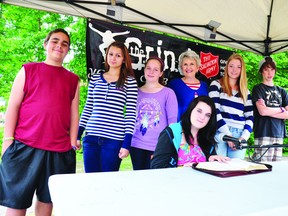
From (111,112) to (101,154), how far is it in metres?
0.35

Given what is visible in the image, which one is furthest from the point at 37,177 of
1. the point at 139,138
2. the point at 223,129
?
the point at 223,129

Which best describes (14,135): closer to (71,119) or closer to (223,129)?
(71,119)

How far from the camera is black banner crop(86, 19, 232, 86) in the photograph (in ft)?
9.58

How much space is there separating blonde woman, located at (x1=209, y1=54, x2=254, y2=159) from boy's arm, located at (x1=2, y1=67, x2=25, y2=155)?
70.2 inches

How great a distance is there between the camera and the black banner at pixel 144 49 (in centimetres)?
292

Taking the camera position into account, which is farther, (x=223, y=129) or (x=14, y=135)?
(x=223, y=129)

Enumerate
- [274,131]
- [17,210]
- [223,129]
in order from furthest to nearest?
[274,131] < [223,129] < [17,210]

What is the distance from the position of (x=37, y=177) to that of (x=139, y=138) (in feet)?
2.96

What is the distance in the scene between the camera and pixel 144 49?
10.5 feet

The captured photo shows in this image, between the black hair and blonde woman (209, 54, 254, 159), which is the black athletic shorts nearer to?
the black hair

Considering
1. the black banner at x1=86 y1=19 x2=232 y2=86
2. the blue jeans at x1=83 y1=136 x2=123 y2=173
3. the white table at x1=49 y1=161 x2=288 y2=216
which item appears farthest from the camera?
the black banner at x1=86 y1=19 x2=232 y2=86

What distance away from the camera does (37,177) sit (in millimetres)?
1843

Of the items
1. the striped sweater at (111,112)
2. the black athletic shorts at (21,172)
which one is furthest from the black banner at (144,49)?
the black athletic shorts at (21,172)

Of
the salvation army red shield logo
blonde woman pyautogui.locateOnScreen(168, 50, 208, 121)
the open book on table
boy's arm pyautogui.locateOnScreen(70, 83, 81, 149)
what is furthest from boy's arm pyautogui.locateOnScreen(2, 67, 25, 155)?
the salvation army red shield logo
